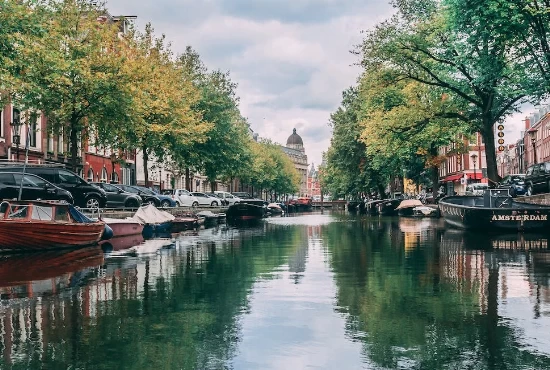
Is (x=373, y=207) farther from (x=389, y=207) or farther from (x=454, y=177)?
(x=454, y=177)

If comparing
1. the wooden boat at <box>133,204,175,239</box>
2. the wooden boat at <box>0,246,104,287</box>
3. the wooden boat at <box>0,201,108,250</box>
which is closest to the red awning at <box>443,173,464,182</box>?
the wooden boat at <box>133,204,175,239</box>

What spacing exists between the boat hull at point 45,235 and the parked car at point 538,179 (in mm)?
25542

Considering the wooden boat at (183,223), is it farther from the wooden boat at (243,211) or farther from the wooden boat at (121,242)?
the wooden boat at (243,211)

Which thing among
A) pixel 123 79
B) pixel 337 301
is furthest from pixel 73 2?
pixel 337 301

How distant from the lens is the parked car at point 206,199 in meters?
Result: 61.6

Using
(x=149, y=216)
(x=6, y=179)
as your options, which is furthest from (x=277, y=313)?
(x=149, y=216)

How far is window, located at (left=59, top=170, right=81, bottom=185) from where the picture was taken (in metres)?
33.5

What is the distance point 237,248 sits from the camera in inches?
949

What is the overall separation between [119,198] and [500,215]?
21628 millimetres

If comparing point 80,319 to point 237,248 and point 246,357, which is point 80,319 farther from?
point 237,248

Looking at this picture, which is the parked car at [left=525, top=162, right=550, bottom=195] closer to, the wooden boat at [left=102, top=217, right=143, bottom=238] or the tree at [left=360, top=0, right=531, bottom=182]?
the tree at [left=360, top=0, right=531, bottom=182]

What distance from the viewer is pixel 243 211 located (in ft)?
201

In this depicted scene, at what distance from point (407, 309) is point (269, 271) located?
6.26 m

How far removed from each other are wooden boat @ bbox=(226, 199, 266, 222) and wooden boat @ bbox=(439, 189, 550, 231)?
28633 millimetres
